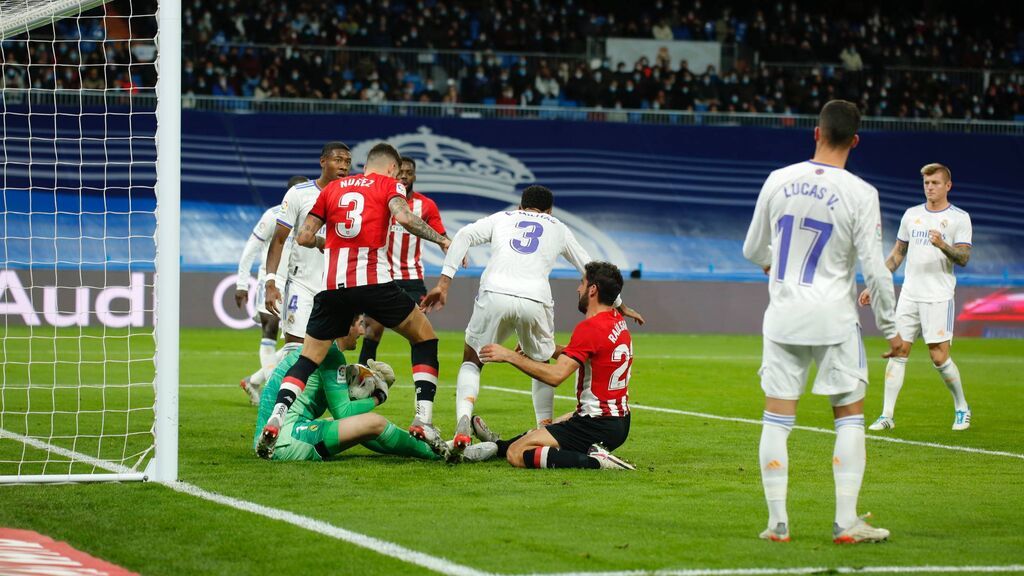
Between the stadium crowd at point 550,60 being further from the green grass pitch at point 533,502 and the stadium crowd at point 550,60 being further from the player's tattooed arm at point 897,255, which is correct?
the player's tattooed arm at point 897,255

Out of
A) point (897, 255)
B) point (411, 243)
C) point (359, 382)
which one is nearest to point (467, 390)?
point (359, 382)

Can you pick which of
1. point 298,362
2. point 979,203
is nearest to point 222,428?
point 298,362

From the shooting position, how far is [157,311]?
24.5ft

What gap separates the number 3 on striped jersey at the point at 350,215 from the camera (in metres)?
8.63

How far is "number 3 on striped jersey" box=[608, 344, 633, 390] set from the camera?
8.07m

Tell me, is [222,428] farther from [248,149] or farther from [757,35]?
[757,35]

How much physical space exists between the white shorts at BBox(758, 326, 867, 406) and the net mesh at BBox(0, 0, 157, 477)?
3.72 m

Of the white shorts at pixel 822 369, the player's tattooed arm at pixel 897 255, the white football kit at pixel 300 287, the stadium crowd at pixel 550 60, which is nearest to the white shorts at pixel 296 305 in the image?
the white football kit at pixel 300 287

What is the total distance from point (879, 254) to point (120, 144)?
25.2 meters

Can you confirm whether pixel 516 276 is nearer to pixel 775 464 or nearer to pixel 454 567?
pixel 775 464

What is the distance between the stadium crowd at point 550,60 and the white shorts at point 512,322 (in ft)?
70.0

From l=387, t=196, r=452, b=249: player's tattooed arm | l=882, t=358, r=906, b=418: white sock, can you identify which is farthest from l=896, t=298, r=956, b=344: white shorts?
l=387, t=196, r=452, b=249: player's tattooed arm

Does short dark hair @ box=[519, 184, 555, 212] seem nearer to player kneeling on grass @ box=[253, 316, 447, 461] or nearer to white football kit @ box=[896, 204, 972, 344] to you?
player kneeling on grass @ box=[253, 316, 447, 461]

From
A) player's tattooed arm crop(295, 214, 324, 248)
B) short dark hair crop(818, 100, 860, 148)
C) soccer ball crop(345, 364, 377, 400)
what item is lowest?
soccer ball crop(345, 364, 377, 400)
